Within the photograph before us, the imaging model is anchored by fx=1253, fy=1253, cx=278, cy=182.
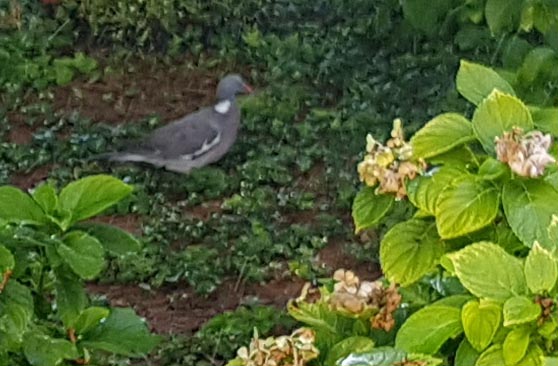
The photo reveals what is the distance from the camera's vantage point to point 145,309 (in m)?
4.82

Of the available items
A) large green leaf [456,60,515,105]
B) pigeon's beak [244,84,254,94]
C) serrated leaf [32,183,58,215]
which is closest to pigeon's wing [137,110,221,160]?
pigeon's beak [244,84,254,94]

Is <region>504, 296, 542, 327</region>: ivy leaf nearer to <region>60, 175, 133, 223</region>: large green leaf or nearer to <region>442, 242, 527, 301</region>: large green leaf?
<region>442, 242, 527, 301</region>: large green leaf

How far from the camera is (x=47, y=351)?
7.27 ft

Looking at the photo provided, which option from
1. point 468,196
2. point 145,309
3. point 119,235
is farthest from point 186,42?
point 468,196

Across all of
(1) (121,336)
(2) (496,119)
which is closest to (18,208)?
(1) (121,336)

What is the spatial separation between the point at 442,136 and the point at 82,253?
0.66 metres

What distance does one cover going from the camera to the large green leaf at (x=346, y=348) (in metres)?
1.79

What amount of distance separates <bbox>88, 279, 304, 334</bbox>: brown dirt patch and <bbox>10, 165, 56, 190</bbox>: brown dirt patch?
1059 mm

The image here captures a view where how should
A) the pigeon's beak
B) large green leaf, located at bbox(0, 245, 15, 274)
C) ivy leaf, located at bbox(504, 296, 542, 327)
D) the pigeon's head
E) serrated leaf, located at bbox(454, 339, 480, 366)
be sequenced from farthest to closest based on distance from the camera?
the pigeon's beak, the pigeon's head, large green leaf, located at bbox(0, 245, 15, 274), serrated leaf, located at bbox(454, 339, 480, 366), ivy leaf, located at bbox(504, 296, 542, 327)

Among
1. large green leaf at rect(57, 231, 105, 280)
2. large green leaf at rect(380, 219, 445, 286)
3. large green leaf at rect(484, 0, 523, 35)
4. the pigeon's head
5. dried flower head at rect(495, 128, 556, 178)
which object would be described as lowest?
the pigeon's head

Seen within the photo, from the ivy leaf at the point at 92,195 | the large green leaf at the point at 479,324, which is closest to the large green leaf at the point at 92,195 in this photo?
the ivy leaf at the point at 92,195

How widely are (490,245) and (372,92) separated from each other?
4968 mm

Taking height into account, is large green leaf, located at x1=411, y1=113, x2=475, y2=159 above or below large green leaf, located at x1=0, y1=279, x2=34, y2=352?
above

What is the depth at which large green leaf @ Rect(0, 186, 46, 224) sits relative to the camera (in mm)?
2158
